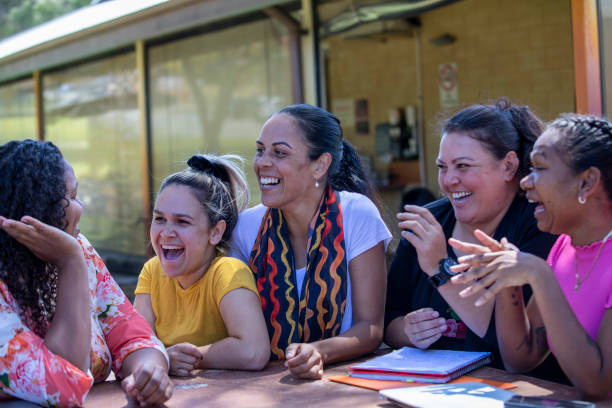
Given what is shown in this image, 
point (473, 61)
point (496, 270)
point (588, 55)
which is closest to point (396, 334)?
point (496, 270)

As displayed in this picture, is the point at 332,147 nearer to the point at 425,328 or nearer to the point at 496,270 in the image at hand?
the point at 425,328

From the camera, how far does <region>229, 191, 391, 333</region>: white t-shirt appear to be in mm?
2703

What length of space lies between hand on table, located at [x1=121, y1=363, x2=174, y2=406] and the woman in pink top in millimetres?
898

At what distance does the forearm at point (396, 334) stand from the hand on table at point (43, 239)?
124 cm

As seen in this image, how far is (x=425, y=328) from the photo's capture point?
7.85 feet

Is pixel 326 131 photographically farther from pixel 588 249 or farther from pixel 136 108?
pixel 136 108

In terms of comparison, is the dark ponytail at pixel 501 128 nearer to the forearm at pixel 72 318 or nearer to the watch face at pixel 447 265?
the watch face at pixel 447 265

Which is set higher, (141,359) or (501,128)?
(501,128)

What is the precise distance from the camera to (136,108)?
28.5ft

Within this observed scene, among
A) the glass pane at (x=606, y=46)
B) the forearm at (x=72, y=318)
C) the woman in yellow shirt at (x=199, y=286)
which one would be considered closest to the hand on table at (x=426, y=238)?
the woman in yellow shirt at (x=199, y=286)

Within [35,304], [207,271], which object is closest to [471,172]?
[207,271]

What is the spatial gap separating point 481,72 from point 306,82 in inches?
127

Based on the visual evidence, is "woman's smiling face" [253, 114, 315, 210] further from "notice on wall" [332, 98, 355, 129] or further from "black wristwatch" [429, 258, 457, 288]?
"notice on wall" [332, 98, 355, 129]

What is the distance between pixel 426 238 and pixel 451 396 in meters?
0.61
